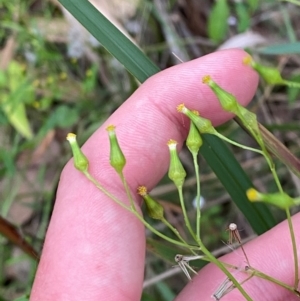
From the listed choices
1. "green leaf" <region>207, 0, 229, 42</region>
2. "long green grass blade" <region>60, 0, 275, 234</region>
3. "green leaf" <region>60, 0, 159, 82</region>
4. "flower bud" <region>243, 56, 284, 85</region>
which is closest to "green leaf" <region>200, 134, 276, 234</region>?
"long green grass blade" <region>60, 0, 275, 234</region>

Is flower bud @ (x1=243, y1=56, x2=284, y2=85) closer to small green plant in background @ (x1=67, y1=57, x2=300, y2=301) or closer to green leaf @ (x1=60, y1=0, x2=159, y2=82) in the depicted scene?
small green plant in background @ (x1=67, y1=57, x2=300, y2=301)

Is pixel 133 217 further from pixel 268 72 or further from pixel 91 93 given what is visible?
pixel 91 93

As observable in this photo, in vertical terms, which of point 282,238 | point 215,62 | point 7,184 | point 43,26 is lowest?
point 282,238

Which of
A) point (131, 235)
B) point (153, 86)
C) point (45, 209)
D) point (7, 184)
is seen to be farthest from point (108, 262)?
point (7, 184)

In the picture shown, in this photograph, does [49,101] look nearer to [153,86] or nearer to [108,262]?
[153,86]

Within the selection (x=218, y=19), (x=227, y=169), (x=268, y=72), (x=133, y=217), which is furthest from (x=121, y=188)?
(x=218, y=19)
